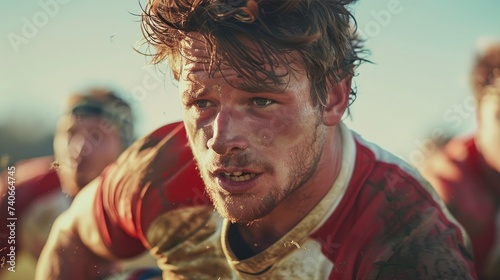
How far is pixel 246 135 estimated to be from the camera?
1.27 m

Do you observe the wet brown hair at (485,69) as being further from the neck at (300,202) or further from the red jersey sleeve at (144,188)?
the red jersey sleeve at (144,188)

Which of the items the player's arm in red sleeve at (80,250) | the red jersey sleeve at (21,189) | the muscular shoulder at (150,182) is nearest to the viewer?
the muscular shoulder at (150,182)

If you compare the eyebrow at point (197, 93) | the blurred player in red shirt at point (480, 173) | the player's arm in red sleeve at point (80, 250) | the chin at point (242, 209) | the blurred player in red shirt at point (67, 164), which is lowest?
the blurred player in red shirt at point (480, 173)

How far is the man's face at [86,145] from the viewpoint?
168 cm

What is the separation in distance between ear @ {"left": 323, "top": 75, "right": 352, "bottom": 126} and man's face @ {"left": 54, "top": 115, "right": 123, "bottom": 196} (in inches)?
21.0

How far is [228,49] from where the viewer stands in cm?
126

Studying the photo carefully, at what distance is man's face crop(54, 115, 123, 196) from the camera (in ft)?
5.50

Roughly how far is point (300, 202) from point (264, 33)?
0.35 m

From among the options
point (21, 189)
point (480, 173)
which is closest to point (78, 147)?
point (21, 189)

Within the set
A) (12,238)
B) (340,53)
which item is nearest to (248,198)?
(340,53)

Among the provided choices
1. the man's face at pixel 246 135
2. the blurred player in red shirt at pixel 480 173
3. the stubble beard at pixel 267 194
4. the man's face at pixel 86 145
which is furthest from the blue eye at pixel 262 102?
the man's face at pixel 86 145

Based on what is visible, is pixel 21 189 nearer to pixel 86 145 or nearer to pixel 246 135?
pixel 86 145

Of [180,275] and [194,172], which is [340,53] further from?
[180,275]

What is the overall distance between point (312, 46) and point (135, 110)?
0.50 metres
